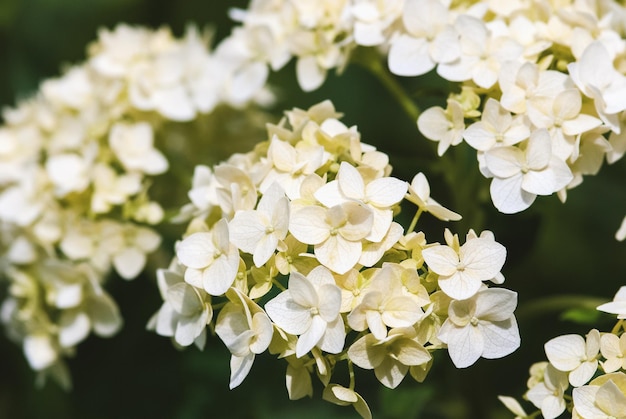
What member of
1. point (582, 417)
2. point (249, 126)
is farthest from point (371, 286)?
point (249, 126)

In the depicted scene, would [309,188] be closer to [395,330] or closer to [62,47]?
[395,330]

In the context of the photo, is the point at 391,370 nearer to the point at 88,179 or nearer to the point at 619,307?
the point at 619,307

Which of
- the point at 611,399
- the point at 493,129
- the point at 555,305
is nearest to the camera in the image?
the point at 611,399

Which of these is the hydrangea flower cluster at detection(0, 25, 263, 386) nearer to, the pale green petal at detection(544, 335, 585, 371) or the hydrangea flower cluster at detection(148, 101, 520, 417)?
the hydrangea flower cluster at detection(148, 101, 520, 417)

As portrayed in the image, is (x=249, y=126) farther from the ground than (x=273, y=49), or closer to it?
closer to it

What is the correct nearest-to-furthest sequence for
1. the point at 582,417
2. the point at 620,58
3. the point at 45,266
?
the point at 582,417 < the point at 620,58 < the point at 45,266

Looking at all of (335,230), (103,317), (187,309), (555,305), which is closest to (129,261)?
(103,317)
